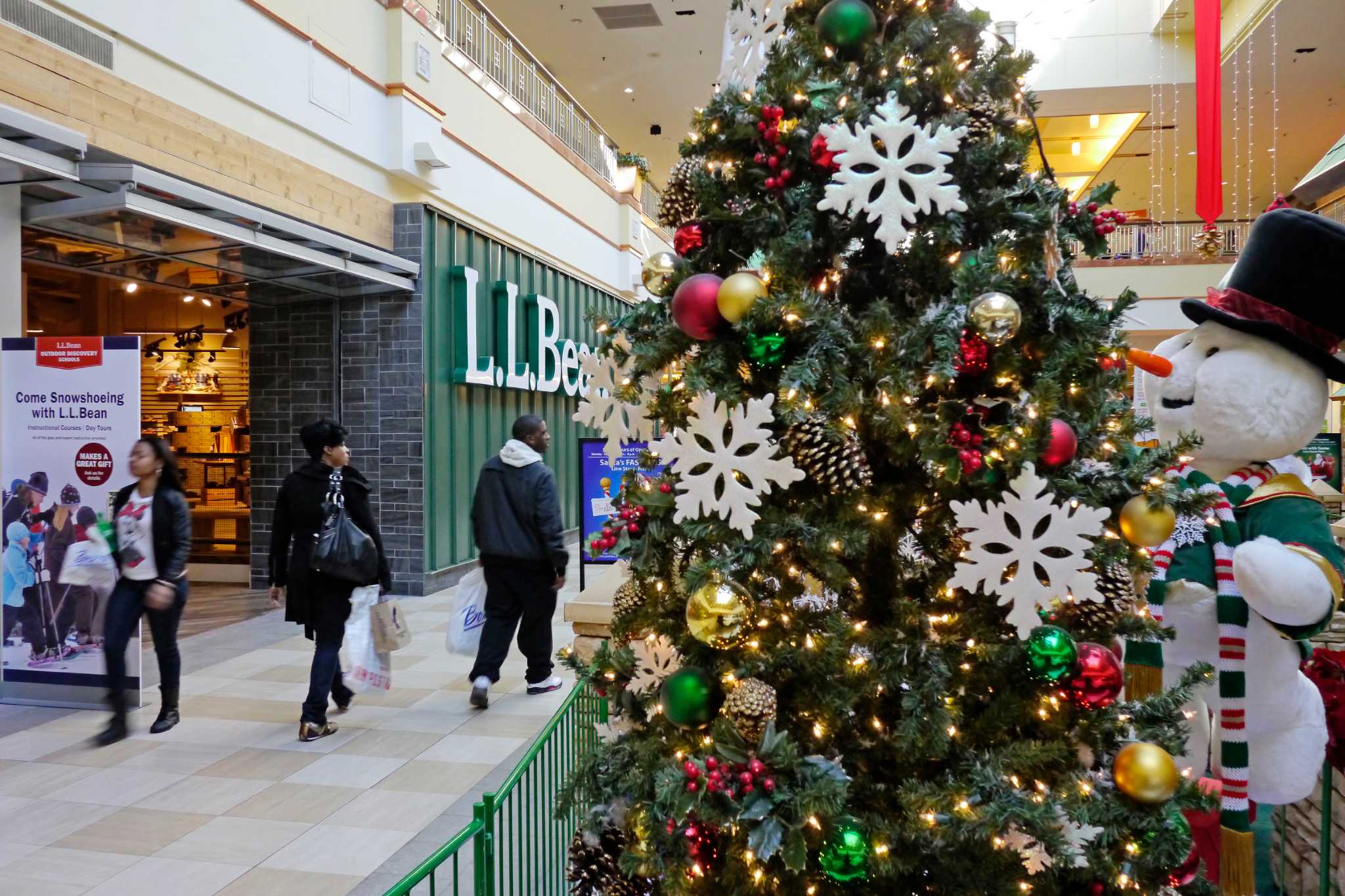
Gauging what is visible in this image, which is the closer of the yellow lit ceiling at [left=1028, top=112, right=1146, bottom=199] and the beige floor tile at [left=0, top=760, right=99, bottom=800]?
the beige floor tile at [left=0, top=760, right=99, bottom=800]

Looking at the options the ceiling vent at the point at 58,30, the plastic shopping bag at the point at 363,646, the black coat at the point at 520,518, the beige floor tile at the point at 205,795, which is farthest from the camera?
the black coat at the point at 520,518

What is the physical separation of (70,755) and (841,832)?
463cm

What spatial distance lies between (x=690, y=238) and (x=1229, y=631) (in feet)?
6.76

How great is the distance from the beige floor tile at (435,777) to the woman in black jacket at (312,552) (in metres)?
0.76

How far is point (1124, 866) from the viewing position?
1918mm

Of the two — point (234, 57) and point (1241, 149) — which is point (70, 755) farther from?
point (1241, 149)

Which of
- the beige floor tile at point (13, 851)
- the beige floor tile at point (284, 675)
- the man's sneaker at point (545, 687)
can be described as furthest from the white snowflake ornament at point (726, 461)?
the beige floor tile at point (284, 675)

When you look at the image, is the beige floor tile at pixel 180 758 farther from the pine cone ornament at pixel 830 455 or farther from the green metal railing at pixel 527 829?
the pine cone ornament at pixel 830 455

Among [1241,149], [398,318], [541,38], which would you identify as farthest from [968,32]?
[1241,149]

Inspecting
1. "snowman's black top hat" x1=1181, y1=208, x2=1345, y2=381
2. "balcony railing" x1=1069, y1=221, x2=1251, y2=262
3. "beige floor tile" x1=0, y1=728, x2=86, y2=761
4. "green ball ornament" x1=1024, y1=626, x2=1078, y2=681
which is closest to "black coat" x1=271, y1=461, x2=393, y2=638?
"beige floor tile" x1=0, y1=728, x2=86, y2=761

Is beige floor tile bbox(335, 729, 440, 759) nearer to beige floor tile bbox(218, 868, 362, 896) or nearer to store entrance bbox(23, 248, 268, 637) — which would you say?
beige floor tile bbox(218, 868, 362, 896)

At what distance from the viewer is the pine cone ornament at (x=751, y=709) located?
1.93 meters

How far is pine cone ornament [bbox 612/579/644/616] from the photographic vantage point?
230 centimetres

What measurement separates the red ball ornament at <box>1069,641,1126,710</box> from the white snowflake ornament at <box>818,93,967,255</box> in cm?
95
